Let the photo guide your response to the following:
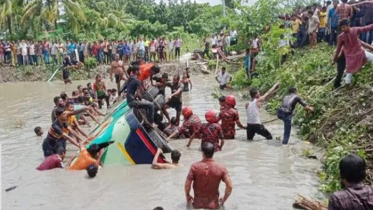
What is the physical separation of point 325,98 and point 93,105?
781cm

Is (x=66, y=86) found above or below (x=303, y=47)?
below

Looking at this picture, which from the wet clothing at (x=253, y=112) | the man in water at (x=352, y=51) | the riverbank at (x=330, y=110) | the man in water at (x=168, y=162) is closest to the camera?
the riverbank at (x=330, y=110)

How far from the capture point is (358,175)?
347 centimetres

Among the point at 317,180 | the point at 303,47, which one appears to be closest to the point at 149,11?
the point at 303,47

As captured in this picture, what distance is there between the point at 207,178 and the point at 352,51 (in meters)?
5.86

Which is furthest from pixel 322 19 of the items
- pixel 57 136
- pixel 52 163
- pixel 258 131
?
pixel 52 163

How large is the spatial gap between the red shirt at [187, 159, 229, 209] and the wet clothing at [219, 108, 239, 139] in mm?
4349

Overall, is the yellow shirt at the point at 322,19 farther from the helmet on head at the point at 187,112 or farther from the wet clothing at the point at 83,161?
the wet clothing at the point at 83,161

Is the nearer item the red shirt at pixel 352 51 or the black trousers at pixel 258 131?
the red shirt at pixel 352 51

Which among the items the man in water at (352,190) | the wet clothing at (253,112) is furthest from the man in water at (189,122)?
the man in water at (352,190)

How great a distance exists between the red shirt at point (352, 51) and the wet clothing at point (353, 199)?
7.19 metres

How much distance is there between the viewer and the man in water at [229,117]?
1038 centimetres

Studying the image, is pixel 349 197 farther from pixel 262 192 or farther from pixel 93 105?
pixel 93 105

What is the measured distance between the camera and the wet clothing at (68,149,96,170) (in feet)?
29.7
